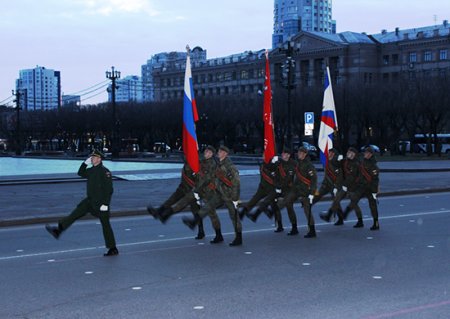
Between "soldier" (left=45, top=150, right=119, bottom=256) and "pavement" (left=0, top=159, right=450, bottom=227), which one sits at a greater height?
"soldier" (left=45, top=150, right=119, bottom=256)

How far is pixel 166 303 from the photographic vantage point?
7188 millimetres

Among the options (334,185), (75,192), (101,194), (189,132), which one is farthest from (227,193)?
Result: (75,192)

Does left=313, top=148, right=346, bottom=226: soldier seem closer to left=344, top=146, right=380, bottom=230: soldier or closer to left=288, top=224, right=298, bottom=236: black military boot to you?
left=344, top=146, right=380, bottom=230: soldier

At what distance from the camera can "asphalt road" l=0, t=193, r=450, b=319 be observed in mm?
6945

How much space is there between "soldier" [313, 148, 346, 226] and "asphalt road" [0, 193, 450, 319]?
58cm

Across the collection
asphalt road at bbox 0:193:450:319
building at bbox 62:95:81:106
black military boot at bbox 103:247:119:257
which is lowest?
asphalt road at bbox 0:193:450:319

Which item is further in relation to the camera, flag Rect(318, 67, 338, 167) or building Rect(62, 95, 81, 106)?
building Rect(62, 95, 81, 106)

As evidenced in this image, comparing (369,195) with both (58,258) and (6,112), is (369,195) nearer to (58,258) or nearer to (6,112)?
(58,258)

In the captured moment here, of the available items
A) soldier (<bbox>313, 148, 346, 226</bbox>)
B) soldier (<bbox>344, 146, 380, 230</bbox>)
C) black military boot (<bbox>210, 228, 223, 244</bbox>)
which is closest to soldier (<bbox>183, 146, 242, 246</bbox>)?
black military boot (<bbox>210, 228, 223, 244</bbox>)

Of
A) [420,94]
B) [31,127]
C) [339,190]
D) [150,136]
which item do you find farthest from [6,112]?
[339,190]

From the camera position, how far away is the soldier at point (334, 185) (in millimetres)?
13820

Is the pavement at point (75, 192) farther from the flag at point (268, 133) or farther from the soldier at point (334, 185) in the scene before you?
the soldier at point (334, 185)

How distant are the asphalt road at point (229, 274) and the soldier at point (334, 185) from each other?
0.58 metres

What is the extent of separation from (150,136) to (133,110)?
447cm
